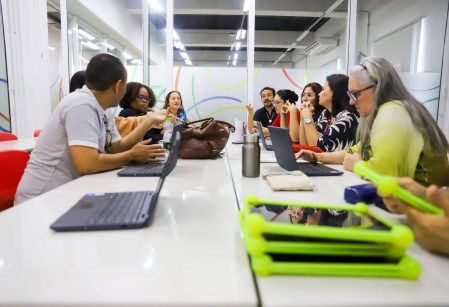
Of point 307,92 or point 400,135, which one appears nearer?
point 400,135

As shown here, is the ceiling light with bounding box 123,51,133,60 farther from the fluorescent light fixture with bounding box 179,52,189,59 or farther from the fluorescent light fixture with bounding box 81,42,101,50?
the fluorescent light fixture with bounding box 179,52,189,59

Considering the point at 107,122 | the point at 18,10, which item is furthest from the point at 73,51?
the point at 107,122

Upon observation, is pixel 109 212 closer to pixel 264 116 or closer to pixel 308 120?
pixel 308 120

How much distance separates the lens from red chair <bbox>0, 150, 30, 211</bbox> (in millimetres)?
1638

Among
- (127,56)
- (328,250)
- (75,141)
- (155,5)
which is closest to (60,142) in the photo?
(75,141)

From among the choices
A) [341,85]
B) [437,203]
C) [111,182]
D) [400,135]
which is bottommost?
[111,182]

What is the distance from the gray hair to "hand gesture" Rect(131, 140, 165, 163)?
42.4 inches

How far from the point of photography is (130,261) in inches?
25.1

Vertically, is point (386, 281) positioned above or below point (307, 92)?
below

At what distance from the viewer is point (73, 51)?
4.74 m

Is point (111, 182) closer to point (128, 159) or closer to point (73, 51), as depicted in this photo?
point (128, 159)

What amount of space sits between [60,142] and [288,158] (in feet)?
3.58

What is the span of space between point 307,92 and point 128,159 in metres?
2.03

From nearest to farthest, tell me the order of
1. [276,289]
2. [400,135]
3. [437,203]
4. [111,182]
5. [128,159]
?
[276,289] < [437,203] < [400,135] < [111,182] < [128,159]
